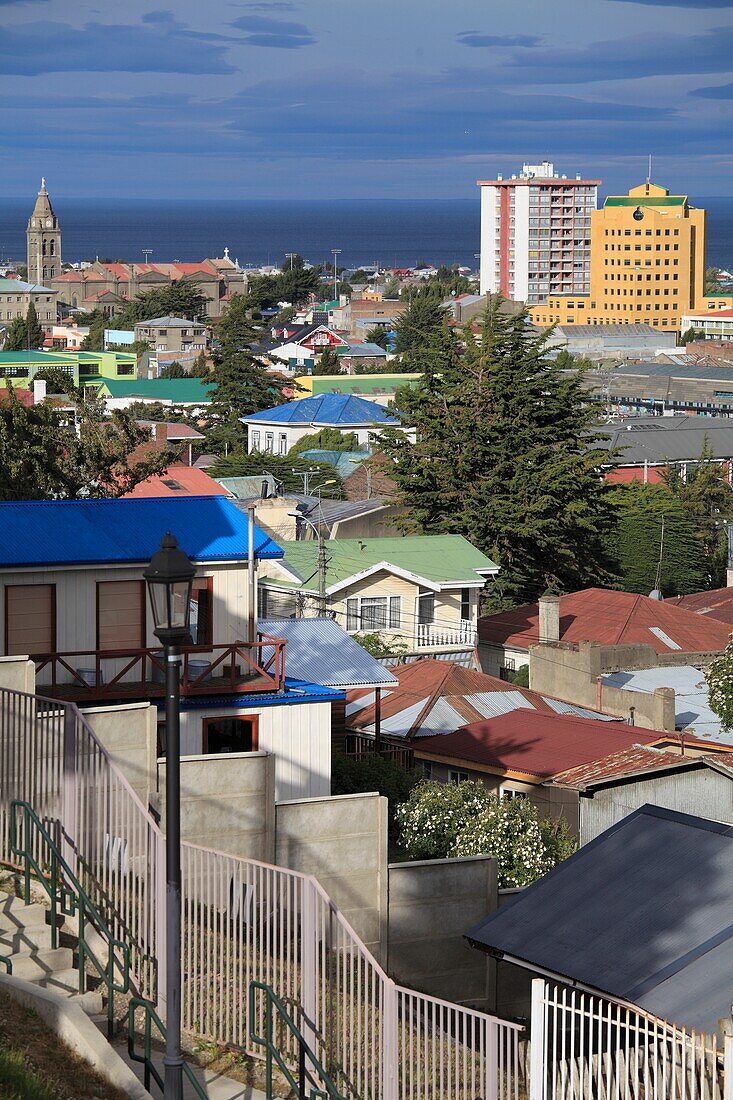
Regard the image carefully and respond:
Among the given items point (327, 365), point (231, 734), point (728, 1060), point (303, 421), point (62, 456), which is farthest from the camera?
point (327, 365)

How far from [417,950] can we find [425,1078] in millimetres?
5664

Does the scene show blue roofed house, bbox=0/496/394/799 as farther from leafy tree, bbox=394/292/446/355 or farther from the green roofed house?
leafy tree, bbox=394/292/446/355

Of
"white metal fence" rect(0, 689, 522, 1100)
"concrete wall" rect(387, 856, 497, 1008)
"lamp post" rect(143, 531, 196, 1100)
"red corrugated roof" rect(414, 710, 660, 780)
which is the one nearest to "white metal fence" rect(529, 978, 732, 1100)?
"white metal fence" rect(0, 689, 522, 1100)

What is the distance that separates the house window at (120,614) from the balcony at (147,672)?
346mm

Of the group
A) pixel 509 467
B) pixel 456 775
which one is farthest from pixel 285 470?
pixel 456 775

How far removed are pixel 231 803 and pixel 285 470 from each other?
6267 cm

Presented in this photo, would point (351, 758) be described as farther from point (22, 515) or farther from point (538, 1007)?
point (538, 1007)

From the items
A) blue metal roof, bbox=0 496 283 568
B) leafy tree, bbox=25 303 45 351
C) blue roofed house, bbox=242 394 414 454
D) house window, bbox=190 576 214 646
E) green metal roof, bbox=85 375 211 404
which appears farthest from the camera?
leafy tree, bbox=25 303 45 351

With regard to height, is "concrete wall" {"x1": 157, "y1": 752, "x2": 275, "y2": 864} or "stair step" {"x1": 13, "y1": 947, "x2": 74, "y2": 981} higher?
"stair step" {"x1": 13, "y1": 947, "x2": 74, "y2": 981}

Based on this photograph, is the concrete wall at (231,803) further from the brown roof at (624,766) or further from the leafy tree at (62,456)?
the leafy tree at (62,456)

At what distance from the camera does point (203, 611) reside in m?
24.6

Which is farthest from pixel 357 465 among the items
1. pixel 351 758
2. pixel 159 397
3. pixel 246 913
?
pixel 246 913

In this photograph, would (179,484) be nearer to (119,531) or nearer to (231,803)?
(119,531)

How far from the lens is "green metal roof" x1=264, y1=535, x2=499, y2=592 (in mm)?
47566
